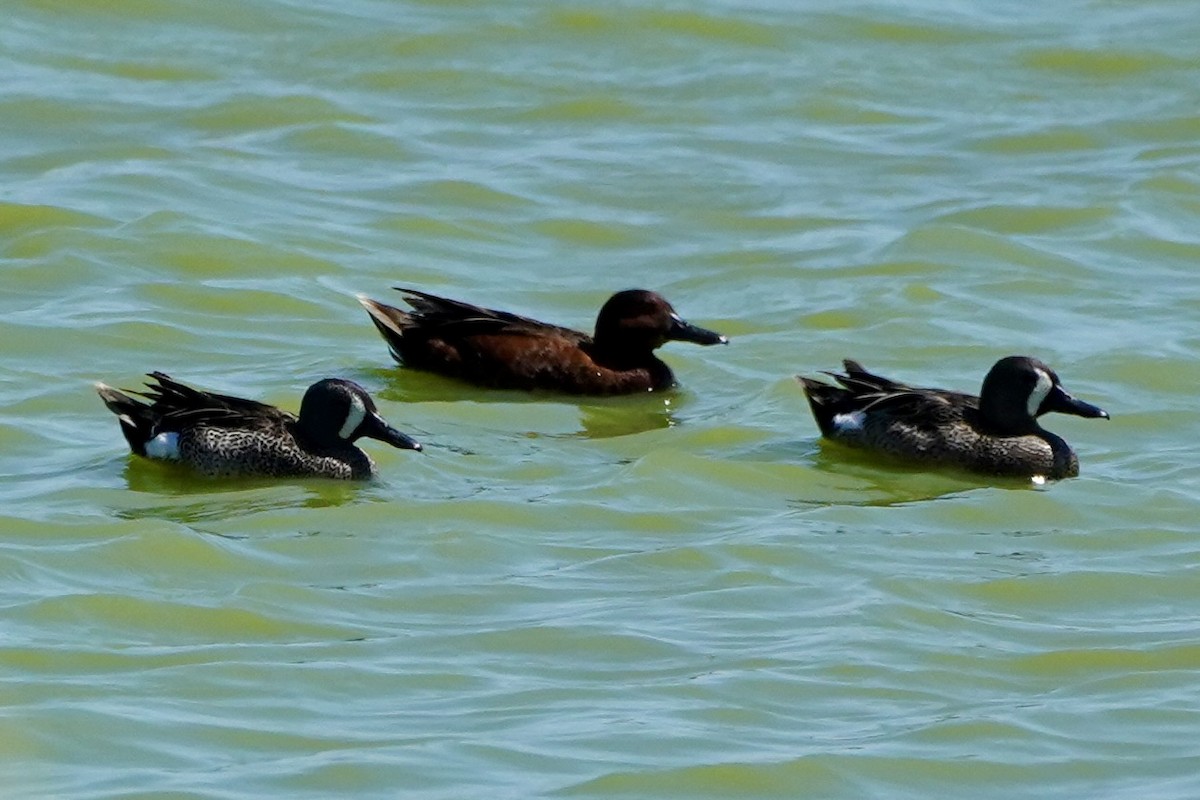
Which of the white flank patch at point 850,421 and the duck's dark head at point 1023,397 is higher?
the duck's dark head at point 1023,397

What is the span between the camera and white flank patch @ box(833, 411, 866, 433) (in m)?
12.2

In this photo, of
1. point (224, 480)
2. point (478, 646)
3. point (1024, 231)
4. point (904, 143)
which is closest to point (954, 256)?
point (1024, 231)

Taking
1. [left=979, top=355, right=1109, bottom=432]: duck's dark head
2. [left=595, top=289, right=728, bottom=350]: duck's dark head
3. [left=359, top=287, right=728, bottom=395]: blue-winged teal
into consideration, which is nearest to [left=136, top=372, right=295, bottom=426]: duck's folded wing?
[left=359, top=287, right=728, bottom=395]: blue-winged teal

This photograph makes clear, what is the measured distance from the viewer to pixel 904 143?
744 inches

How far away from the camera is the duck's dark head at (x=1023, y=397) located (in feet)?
39.9

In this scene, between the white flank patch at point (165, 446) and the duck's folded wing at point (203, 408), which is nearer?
the white flank patch at point (165, 446)

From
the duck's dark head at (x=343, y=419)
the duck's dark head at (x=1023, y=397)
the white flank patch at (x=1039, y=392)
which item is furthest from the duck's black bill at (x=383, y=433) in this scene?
the white flank patch at (x=1039, y=392)

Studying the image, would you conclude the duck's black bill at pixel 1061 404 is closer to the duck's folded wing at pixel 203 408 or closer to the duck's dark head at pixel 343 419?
the duck's dark head at pixel 343 419

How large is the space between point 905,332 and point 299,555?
5291mm

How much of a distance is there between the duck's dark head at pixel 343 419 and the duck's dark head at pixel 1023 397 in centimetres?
263

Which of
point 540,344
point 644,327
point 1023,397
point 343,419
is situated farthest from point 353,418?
point 1023,397

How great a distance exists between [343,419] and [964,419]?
281 centimetres

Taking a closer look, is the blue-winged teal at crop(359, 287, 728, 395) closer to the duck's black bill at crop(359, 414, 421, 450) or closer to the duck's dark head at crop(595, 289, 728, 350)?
the duck's dark head at crop(595, 289, 728, 350)

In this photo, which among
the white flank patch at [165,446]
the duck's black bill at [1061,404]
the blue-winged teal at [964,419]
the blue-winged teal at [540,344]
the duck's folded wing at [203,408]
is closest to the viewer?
the white flank patch at [165,446]
